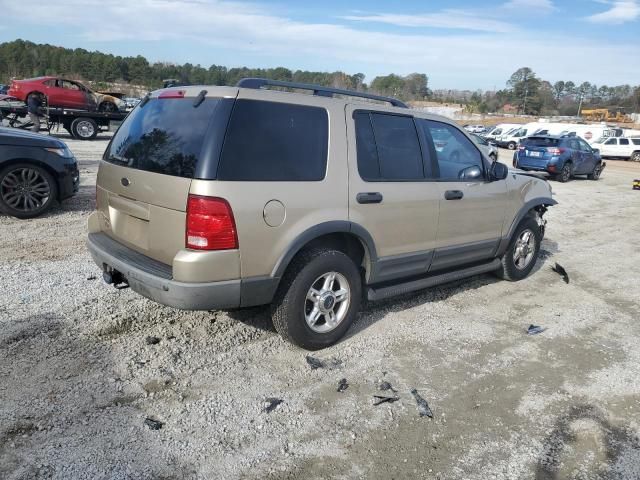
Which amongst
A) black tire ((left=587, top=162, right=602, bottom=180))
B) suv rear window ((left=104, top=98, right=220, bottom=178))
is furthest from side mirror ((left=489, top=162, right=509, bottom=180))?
black tire ((left=587, top=162, right=602, bottom=180))

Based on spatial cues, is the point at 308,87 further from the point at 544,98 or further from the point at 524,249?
the point at 544,98

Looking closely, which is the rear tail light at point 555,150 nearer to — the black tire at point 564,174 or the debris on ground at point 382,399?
the black tire at point 564,174

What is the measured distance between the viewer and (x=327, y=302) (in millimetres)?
3898

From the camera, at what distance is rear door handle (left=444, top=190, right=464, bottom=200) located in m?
4.61

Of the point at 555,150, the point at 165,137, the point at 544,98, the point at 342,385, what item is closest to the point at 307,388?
the point at 342,385

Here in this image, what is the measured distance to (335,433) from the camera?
2980mm

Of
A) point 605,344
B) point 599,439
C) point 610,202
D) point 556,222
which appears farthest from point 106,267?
point 610,202

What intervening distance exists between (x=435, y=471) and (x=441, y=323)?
207 cm

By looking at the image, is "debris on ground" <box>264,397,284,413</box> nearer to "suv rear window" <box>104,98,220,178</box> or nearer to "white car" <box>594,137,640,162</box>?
"suv rear window" <box>104,98,220,178</box>

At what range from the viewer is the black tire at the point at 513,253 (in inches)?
227

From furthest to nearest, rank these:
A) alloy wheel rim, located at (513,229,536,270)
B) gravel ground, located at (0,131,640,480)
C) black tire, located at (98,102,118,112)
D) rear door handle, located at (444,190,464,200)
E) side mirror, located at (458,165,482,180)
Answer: black tire, located at (98,102,118,112), alloy wheel rim, located at (513,229,536,270), side mirror, located at (458,165,482,180), rear door handle, located at (444,190,464,200), gravel ground, located at (0,131,640,480)

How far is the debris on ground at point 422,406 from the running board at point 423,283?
3.22 ft

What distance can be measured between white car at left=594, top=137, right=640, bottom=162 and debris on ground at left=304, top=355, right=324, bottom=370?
35.5 meters

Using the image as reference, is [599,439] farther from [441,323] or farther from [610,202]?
[610,202]
